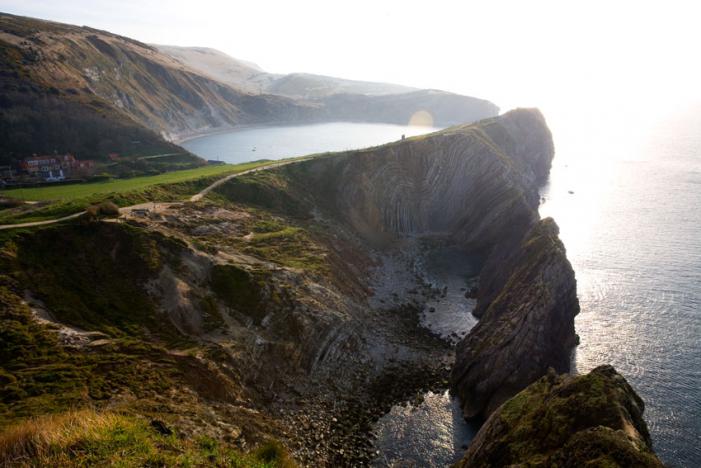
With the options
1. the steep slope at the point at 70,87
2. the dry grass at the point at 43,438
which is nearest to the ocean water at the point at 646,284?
the dry grass at the point at 43,438

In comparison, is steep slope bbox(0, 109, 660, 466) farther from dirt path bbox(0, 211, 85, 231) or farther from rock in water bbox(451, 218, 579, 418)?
dirt path bbox(0, 211, 85, 231)

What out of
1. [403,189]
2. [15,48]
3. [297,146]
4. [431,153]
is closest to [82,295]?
[403,189]

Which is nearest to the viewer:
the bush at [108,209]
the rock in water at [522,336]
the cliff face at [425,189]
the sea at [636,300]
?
the sea at [636,300]

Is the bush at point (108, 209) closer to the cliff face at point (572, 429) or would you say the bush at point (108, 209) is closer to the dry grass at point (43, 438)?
the dry grass at point (43, 438)

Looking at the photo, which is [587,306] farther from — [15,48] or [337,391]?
[15,48]

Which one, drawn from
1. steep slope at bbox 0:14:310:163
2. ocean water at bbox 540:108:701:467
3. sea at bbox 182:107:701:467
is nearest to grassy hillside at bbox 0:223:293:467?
sea at bbox 182:107:701:467
